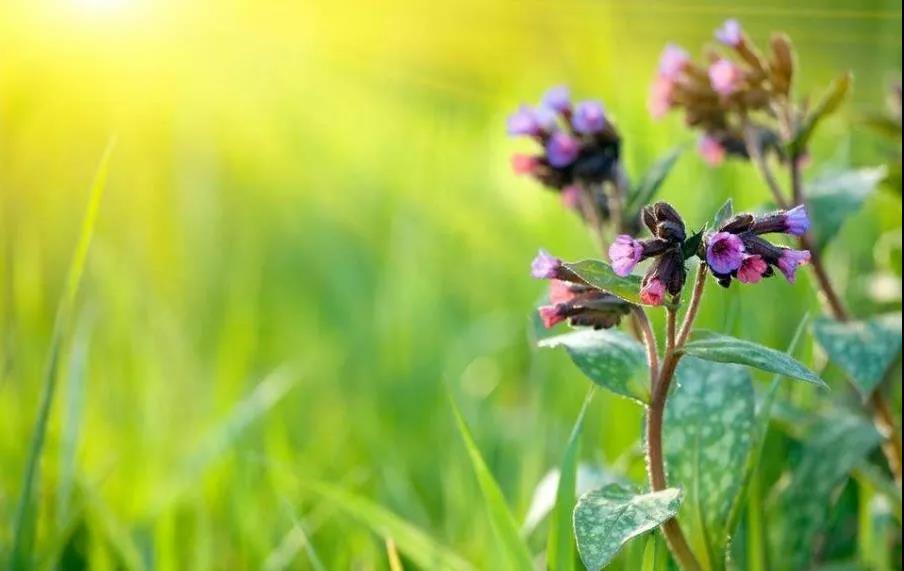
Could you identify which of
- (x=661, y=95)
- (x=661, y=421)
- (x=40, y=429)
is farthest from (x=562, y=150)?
(x=40, y=429)

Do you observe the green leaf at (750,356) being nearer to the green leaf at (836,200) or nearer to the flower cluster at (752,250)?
the flower cluster at (752,250)

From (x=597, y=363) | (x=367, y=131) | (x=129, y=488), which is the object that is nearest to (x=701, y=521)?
(x=597, y=363)

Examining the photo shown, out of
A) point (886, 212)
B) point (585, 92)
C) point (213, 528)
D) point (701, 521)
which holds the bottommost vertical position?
point (213, 528)

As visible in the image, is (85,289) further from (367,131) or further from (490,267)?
(367,131)

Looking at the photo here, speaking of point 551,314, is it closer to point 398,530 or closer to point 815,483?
point 398,530

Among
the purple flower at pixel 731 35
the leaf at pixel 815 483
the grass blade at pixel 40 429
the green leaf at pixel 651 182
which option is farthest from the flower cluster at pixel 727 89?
the grass blade at pixel 40 429

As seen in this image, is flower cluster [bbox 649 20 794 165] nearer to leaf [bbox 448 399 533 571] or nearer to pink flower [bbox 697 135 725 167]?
pink flower [bbox 697 135 725 167]
